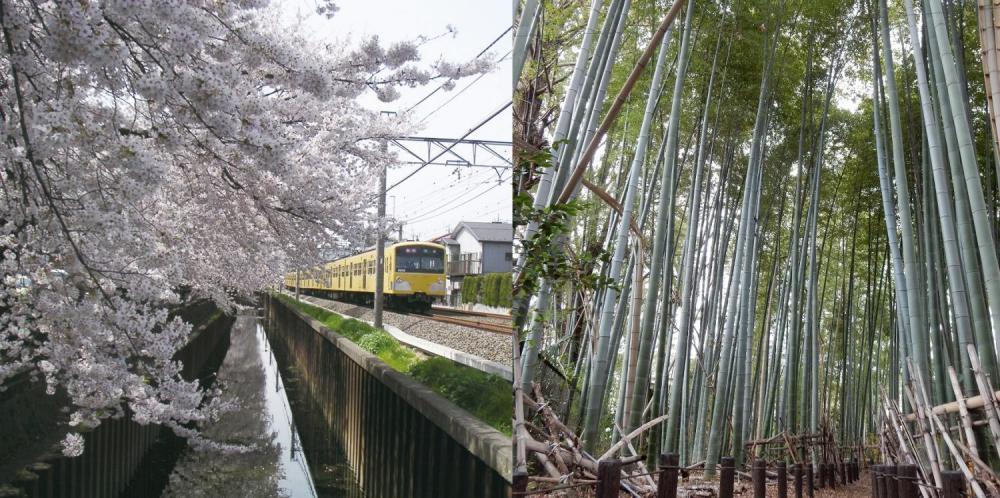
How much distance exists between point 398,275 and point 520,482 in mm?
8388

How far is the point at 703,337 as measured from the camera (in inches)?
104

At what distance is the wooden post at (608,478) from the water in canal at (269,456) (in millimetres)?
6798

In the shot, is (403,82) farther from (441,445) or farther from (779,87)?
(441,445)

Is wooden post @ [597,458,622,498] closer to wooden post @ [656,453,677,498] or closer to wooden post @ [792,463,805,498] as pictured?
wooden post @ [656,453,677,498]

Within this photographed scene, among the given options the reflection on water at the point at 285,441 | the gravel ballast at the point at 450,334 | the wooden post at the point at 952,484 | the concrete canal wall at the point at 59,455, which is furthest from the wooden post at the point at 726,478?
the reflection on water at the point at 285,441

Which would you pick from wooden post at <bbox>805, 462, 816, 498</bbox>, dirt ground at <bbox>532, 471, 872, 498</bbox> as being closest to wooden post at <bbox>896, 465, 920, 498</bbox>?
dirt ground at <bbox>532, 471, 872, 498</bbox>

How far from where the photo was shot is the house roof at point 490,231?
6.48 feet

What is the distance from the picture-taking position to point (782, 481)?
9.16ft

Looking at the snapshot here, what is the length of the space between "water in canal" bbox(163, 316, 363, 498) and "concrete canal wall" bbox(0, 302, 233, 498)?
504mm

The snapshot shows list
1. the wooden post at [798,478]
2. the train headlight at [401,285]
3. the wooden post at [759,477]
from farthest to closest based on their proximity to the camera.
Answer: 1. the train headlight at [401,285]
2. the wooden post at [798,478]
3. the wooden post at [759,477]

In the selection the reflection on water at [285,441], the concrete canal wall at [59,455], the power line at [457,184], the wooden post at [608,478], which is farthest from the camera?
the reflection on water at [285,441]

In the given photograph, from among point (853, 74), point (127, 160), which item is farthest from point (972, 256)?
point (127, 160)

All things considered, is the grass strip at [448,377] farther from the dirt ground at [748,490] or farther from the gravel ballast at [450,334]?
the dirt ground at [748,490]

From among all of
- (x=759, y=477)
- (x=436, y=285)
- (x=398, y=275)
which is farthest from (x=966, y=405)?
(x=398, y=275)
